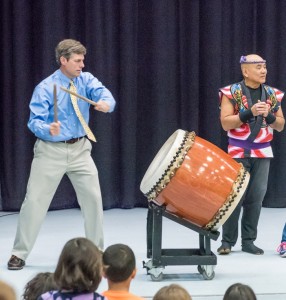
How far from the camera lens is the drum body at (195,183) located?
175 inches

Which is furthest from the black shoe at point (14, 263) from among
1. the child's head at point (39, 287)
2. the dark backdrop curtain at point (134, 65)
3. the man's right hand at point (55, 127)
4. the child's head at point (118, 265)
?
the dark backdrop curtain at point (134, 65)

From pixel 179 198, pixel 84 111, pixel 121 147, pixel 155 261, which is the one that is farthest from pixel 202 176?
pixel 121 147

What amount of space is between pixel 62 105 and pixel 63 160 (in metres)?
0.33

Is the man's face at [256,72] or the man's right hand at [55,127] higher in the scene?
the man's face at [256,72]

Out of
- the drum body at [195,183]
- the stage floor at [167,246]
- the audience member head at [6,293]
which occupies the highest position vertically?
the audience member head at [6,293]

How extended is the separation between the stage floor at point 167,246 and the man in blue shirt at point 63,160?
27 cm

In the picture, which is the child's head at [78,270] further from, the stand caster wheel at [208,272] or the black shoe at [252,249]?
the black shoe at [252,249]

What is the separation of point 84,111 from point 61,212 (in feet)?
7.12

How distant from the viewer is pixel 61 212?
6949 millimetres

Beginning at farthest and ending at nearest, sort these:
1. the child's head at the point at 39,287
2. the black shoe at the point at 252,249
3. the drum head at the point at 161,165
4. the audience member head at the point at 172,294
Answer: the black shoe at the point at 252,249 < the drum head at the point at 161,165 < the child's head at the point at 39,287 < the audience member head at the point at 172,294

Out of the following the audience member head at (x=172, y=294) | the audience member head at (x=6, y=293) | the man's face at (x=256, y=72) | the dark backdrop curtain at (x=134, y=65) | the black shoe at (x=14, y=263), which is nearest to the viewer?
the audience member head at (x=6, y=293)

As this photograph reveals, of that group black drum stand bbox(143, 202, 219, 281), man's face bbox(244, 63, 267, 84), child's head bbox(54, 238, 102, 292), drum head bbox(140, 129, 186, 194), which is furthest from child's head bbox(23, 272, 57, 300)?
man's face bbox(244, 63, 267, 84)

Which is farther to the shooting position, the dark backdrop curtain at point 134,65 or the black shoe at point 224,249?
the dark backdrop curtain at point 134,65

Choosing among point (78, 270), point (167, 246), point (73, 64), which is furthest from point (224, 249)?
point (78, 270)
